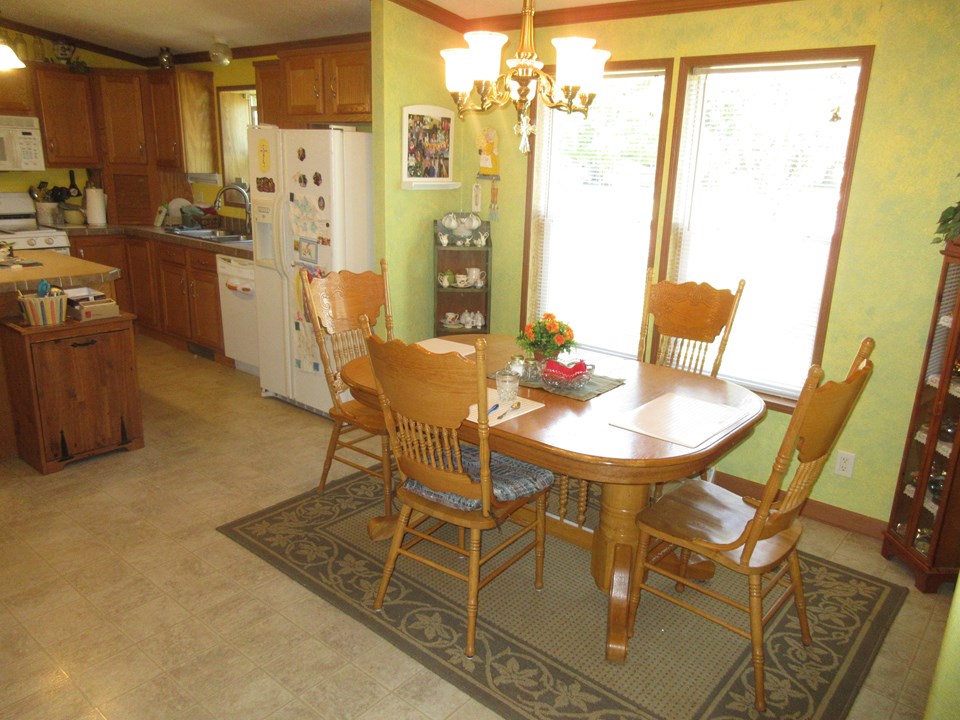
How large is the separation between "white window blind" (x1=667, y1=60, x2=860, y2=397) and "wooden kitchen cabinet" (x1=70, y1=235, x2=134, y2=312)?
452 centimetres

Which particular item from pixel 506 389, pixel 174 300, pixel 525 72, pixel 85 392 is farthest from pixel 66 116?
pixel 506 389

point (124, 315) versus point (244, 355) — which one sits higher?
point (124, 315)

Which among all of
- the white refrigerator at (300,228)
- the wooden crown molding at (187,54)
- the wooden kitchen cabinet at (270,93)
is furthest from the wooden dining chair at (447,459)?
the wooden crown molding at (187,54)

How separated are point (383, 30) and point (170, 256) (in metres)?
2.82

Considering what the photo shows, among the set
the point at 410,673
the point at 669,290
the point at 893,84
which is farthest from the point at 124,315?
the point at 893,84

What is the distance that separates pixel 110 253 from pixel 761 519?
5.59 metres

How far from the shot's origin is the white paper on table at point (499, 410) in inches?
84.5

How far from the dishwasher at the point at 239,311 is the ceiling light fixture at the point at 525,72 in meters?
2.82

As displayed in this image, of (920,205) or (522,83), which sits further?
(920,205)

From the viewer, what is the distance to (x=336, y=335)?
122 inches

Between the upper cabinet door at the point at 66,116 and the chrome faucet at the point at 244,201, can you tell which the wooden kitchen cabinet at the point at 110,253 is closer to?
the upper cabinet door at the point at 66,116

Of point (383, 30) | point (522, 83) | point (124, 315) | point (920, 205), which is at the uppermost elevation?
point (383, 30)

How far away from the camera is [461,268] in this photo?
414 cm

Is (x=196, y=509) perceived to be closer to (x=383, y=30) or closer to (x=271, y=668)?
(x=271, y=668)
